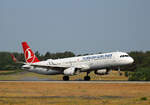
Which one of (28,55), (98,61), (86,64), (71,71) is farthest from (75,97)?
(28,55)

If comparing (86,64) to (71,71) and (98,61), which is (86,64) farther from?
(71,71)

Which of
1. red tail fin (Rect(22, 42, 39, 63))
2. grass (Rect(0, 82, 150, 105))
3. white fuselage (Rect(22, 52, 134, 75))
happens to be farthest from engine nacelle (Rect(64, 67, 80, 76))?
grass (Rect(0, 82, 150, 105))

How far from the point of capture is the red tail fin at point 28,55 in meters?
67.2

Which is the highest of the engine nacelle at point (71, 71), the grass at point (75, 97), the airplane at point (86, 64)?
the airplane at point (86, 64)

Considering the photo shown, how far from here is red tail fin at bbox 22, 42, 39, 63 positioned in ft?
221

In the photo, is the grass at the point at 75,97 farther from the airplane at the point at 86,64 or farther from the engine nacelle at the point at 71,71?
the engine nacelle at the point at 71,71

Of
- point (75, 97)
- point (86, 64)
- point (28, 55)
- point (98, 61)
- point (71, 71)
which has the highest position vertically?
point (28, 55)

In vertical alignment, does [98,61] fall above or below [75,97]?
above

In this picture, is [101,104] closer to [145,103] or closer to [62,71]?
[145,103]

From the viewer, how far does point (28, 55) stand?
67.6 metres

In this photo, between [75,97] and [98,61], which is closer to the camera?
[75,97]

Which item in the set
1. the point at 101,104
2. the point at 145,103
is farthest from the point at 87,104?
the point at 145,103

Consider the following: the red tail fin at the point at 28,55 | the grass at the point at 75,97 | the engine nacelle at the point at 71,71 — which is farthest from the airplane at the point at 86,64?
the grass at the point at 75,97

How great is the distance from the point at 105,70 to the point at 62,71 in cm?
801
